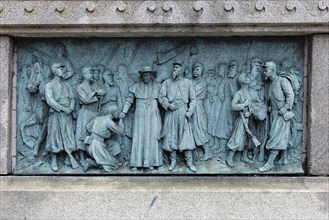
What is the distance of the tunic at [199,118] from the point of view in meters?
5.31

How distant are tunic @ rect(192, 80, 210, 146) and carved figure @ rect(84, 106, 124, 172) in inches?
29.0

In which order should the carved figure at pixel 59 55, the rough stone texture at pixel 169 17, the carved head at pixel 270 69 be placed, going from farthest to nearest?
the carved figure at pixel 59 55
the carved head at pixel 270 69
the rough stone texture at pixel 169 17

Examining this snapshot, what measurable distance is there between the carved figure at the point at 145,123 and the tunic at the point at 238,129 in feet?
2.43

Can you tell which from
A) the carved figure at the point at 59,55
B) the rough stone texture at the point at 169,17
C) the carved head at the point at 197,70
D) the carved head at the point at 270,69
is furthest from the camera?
the carved figure at the point at 59,55

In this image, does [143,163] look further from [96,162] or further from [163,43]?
[163,43]

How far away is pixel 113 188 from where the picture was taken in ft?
17.1

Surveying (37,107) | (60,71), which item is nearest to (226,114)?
(60,71)

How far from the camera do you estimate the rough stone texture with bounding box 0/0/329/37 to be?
200 inches

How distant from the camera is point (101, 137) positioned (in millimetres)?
5270

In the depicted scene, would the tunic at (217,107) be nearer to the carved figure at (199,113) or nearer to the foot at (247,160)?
the carved figure at (199,113)

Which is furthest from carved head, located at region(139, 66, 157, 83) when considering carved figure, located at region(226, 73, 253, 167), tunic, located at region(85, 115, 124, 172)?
carved figure, located at region(226, 73, 253, 167)

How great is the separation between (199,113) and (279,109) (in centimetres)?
79

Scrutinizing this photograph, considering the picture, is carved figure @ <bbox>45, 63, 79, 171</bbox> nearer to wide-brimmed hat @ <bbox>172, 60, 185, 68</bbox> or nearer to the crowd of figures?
the crowd of figures

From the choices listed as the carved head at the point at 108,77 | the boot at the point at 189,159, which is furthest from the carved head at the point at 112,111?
the boot at the point at 189,159
